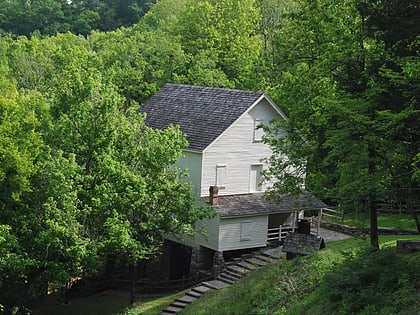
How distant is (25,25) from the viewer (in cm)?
9969

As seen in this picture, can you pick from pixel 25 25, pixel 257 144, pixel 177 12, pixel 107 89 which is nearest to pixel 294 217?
pixel 257 144

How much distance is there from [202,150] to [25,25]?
72866 millimetres

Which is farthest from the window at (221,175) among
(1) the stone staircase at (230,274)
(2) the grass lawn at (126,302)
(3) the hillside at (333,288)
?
(3) the hillside at (333,288)

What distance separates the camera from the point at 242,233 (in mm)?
34844

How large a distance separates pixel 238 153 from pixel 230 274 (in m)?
7.30

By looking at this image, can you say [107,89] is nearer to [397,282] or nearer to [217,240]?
[217,240]

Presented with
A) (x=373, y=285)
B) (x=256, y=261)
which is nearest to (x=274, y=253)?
(x=256, y=261)

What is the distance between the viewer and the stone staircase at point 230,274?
30328 mm

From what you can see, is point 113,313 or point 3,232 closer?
point 3,232

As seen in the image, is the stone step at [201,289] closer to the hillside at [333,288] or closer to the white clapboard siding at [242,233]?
the hillside at [333,288]

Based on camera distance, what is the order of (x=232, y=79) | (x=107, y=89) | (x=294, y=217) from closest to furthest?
1. (x=107, y=89)
2. (x=294, y=217)
3. (x=232, y=79)

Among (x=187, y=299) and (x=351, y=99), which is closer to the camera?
(x=351, y=99)

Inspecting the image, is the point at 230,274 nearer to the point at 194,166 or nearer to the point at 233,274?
the point at 233,274

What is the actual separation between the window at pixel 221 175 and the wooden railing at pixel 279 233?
3674mm
